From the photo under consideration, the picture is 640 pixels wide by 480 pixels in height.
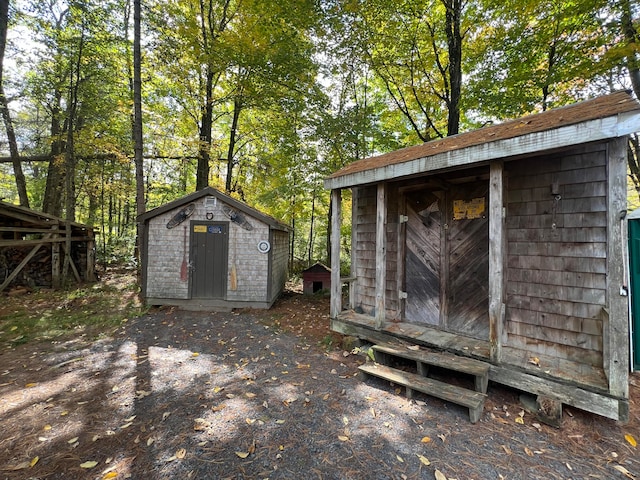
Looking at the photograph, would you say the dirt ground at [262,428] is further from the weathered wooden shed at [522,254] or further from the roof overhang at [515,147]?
the roof overhang at [515,147]

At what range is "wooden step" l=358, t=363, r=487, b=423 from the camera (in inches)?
102

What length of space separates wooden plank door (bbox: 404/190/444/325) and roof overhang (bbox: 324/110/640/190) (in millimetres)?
887

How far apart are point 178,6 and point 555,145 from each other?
1365 centimetres

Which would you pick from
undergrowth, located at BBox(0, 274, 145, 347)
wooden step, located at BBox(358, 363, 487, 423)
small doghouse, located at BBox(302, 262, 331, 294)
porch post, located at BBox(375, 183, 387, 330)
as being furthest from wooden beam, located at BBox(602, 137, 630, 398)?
undergrowth, located at BBox(0, 274, 145, 347)

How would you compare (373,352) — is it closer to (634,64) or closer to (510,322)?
(510,322)

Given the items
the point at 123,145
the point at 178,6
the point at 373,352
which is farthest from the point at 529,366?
the point at 178,6

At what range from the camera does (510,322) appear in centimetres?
335

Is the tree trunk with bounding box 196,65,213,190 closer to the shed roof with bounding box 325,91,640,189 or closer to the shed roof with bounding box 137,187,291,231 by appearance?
the shed roof with bounding box 137,187,291,231

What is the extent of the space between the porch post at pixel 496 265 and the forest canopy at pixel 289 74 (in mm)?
5595

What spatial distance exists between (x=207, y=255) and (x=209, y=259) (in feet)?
0.37

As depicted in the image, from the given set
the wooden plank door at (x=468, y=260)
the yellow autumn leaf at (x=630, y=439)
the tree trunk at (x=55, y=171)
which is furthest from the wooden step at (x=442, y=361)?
the tree trunk at (x=55, y=171)

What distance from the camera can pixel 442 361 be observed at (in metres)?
3.09

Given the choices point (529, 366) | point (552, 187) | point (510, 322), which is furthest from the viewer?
point (510, 322)

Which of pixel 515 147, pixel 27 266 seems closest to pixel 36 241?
pixel 27 266
